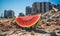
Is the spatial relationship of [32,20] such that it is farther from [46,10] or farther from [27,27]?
→ [46,10]

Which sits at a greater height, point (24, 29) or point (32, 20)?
→ point (32, 20)

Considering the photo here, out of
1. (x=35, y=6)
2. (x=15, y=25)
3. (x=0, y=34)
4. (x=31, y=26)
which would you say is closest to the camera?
(x=0, y=34)

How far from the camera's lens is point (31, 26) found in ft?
7.00

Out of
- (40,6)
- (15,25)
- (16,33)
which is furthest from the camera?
(40,6)

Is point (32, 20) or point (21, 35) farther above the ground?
point (32, 20)

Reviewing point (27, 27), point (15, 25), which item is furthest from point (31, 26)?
point (15, 25)

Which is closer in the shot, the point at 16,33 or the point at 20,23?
the point at 16,33

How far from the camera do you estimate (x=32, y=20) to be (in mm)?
2162

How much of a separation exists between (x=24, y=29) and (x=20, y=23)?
0.44 feet

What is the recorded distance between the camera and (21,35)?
1848 mm

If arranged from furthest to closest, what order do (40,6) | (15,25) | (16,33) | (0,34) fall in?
(40,6) → (15,25) → (16,33) → (0,34)

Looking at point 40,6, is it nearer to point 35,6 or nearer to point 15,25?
point 35,6

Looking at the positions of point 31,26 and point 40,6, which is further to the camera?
point 40,6

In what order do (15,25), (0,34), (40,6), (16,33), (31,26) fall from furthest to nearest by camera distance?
(40,6)
(15,25)
(31,26)
(16,33)
(0,34)
